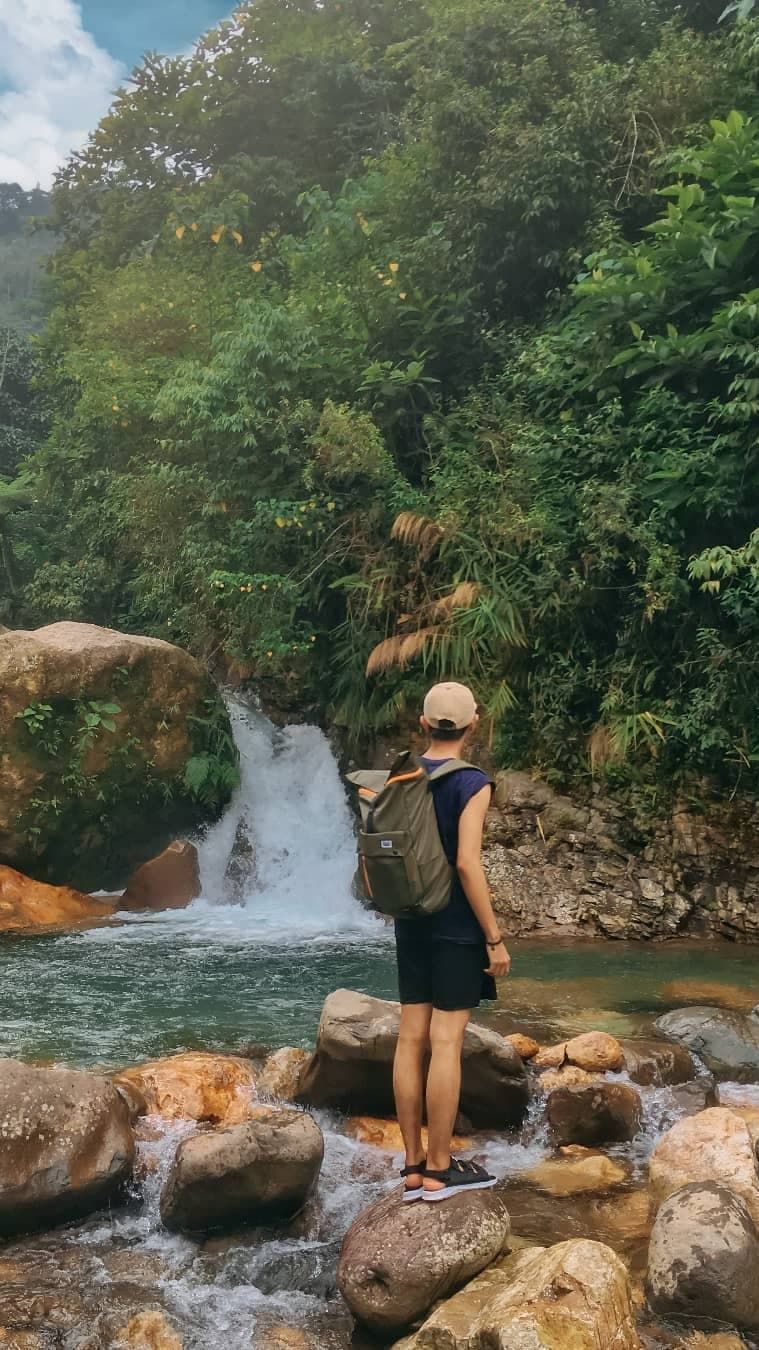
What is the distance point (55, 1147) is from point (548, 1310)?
7.23ft

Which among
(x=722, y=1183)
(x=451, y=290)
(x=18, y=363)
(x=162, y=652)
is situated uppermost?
(x=18, y=363)

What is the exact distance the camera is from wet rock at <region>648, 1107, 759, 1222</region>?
13.4ft

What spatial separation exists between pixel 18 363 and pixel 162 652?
17.0 m

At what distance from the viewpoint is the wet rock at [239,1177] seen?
4152 millimetres

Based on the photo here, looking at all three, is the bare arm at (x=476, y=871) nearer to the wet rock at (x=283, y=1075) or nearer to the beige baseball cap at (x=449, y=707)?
the beige baseball cap at (x=449, y=707)

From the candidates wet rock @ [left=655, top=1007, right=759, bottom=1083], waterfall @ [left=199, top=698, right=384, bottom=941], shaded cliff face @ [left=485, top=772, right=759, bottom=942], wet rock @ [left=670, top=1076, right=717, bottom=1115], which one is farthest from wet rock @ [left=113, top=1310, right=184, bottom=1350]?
waterfall @ [left=199, top=698, right=384, bottom=941]

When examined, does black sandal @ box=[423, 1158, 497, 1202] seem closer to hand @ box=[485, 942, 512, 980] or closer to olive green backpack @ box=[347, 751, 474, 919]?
hand @ box=[485, 942, 512, 980]

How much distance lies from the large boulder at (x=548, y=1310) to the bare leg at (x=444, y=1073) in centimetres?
48

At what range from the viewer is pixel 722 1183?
3885 mm

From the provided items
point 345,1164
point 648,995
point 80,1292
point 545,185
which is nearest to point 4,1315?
point 80,1292

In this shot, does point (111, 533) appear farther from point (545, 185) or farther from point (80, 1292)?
point (80, 1292)

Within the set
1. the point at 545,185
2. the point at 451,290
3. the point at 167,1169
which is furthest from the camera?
the point at 451,290

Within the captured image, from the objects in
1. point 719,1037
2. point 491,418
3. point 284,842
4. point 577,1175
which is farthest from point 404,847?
point 491,418

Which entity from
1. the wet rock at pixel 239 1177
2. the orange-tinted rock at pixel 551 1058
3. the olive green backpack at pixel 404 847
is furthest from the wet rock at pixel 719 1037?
the olive green backpack at pixel 404 847
